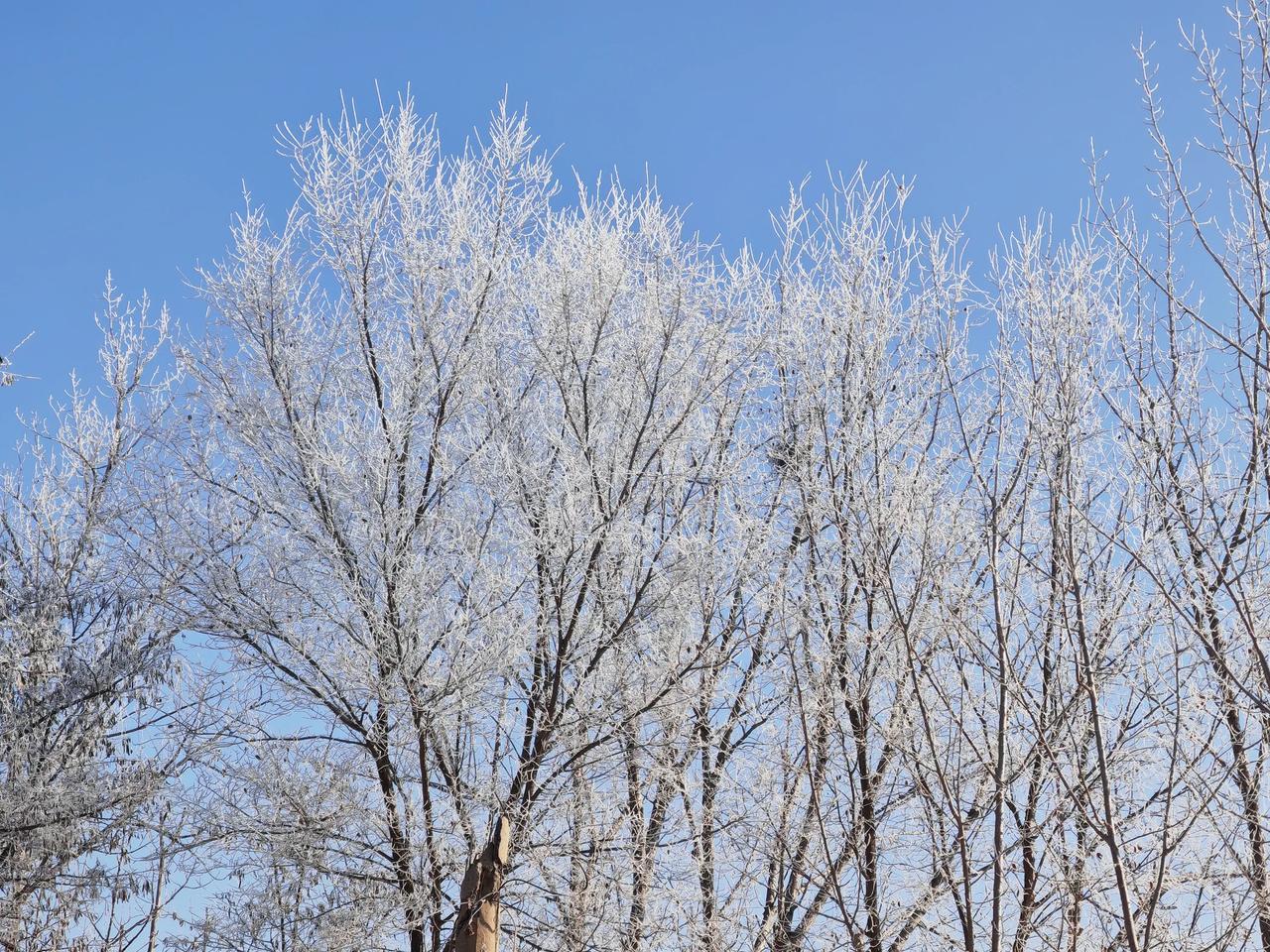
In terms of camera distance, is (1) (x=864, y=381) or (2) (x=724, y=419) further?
(2) (x=724, y=419)

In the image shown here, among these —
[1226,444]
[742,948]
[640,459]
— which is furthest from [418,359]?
[1226,444]

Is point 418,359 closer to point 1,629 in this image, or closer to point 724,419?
point 724,419

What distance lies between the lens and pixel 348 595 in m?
6.84

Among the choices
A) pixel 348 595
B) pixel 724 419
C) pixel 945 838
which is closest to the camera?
pixel 945 838

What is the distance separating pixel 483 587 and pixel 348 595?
0.84m

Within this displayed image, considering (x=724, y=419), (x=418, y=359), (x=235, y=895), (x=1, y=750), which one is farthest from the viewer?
(x=1, y=750)

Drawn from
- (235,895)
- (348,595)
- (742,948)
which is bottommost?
(742,948)

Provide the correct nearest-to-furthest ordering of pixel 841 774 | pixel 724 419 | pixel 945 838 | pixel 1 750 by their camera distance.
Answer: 1. pixel 945 838
2. pixel 841 774
3. pixel 724 419
4. pixel 1 750

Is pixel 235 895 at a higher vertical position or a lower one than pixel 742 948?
higher

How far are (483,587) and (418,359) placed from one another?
71.2 inches

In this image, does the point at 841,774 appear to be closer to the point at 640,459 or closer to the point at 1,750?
the point at 640,459

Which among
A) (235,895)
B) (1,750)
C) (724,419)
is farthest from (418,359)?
(1,750)

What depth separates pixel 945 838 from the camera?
556 cm

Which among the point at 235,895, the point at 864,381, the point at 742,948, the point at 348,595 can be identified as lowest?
the point at 742,948
